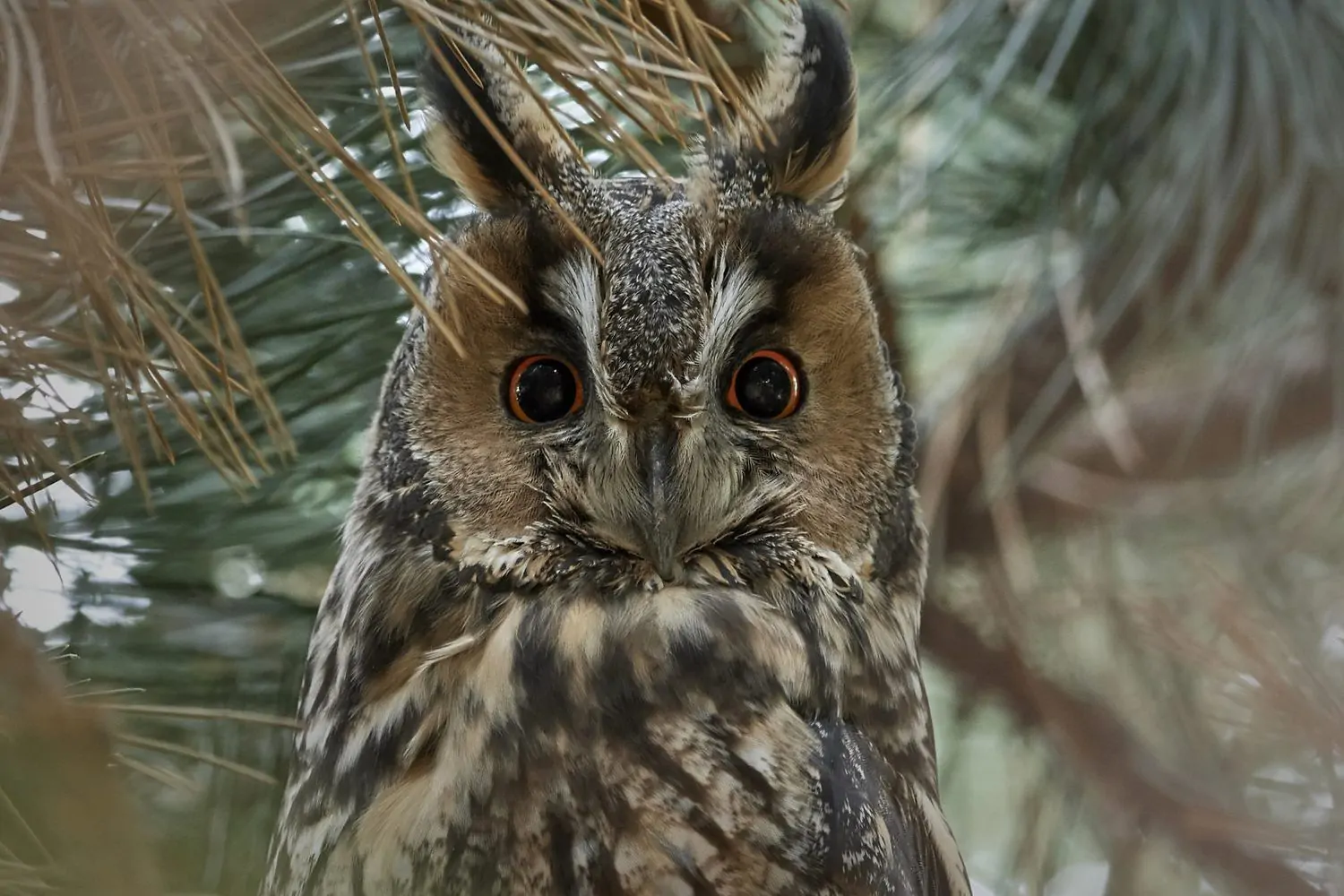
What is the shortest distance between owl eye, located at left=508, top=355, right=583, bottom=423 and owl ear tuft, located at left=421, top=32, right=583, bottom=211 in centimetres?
18

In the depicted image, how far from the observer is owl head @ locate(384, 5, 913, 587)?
121 cm

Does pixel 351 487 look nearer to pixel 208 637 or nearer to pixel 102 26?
pixel 208 637

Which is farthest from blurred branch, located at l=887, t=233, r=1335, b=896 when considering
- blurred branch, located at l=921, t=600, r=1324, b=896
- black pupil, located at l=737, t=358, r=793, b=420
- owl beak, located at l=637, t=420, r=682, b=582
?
owl beak, located at l=637, t=420, r=682, b=582

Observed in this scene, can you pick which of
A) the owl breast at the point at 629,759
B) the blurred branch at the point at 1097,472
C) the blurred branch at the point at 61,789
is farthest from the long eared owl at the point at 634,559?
the blurred branch at the point at 61,789

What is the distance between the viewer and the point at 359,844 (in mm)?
1176

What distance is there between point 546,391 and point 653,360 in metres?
0.15

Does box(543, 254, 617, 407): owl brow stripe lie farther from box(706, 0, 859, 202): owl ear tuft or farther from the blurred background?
box(706, 0, 859, 202): owl ear tuft

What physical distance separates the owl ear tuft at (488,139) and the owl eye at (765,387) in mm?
264

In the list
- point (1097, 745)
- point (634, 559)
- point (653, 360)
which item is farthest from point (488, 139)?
point (1097, 745)

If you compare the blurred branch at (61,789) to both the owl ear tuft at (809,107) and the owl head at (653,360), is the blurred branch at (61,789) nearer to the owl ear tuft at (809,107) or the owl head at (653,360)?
the owl head at (653,360)

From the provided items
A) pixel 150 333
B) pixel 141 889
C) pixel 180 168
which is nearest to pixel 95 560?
pixel 150 333

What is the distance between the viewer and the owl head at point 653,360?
3.97 ft

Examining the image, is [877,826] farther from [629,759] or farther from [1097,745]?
[1097,745]

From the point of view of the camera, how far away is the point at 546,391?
1260 mm
